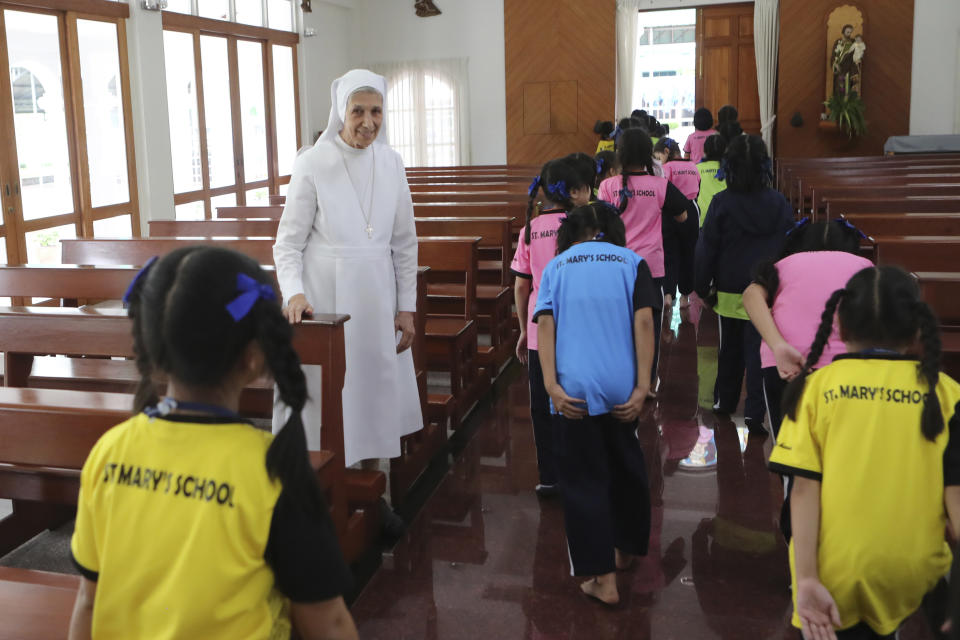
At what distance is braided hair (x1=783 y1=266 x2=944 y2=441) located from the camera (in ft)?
5.57

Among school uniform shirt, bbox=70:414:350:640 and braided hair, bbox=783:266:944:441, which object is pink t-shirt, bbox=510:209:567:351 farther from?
school uniform shirt, bbox=70:414:350:640

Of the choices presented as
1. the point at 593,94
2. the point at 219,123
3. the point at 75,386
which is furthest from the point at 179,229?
the point at 593,94

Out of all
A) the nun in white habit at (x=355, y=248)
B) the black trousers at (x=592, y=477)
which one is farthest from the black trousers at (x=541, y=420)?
the nun in white habit at (x=355, y=248)

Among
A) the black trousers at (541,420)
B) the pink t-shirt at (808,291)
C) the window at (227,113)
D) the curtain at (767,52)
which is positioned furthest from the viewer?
the curtain at (767,52)

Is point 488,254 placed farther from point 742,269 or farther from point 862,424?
point 862,424

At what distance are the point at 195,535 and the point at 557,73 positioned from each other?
14196 millimetres

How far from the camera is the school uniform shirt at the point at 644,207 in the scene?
430cm

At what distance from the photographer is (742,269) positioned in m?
4.01

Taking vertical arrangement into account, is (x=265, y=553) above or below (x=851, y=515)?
above

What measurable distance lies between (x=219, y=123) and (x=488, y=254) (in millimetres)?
6520

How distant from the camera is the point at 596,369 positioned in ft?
8.47

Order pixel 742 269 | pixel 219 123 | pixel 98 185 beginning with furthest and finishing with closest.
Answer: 1. pixel 219 123
2. pixel 98 185
3. pixel 742 269

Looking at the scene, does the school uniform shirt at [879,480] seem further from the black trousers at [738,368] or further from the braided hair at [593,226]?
the black trousers at [738,368]

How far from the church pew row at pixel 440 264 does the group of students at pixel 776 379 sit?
80 centimetres
